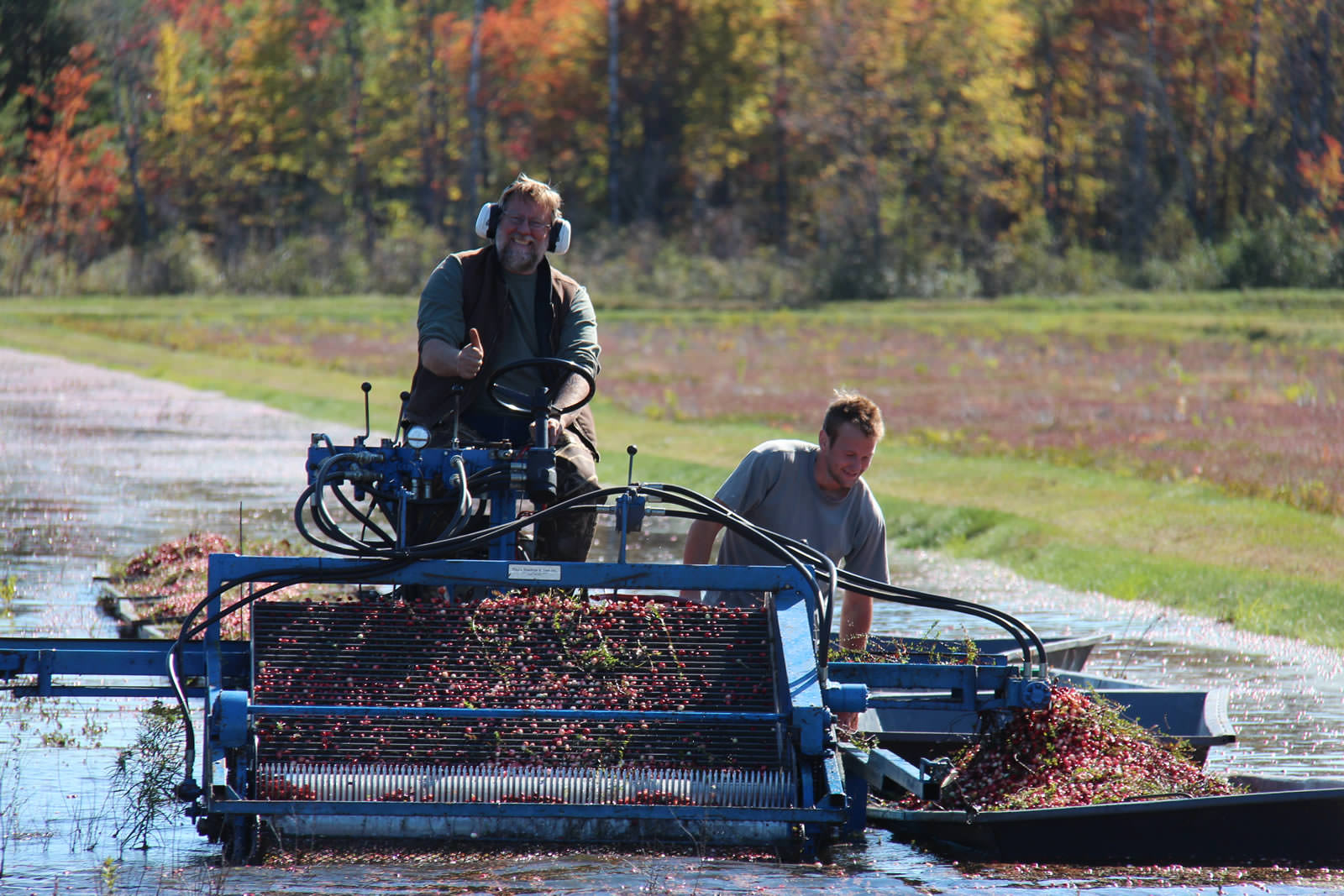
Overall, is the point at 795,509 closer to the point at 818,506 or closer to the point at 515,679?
the point at 818,506

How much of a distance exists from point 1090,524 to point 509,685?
32.6ft

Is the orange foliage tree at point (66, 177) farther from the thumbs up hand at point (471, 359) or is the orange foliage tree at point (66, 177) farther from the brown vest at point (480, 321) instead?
the thumbs up hand at point (471, 359)

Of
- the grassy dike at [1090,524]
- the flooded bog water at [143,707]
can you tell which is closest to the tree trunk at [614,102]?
the grassy dike at [1090,524]

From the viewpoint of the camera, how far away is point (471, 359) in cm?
730

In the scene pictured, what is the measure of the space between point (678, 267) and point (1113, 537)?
43.0 m

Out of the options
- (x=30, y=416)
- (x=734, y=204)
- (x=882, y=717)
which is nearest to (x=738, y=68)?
(x=734, y=204)

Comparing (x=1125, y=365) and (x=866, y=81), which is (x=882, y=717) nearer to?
(x=1125, y=365)

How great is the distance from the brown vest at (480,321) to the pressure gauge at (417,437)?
0.48m

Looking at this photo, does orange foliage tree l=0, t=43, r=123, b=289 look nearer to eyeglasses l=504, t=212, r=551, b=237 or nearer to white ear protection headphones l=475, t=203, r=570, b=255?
white ear protection headphones l=475, t=203, r=570, b=255

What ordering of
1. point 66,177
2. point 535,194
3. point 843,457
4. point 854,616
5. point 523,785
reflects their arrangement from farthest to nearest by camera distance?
point 66,177, point 854,616, point 843,457, point 535,194, point 523,785

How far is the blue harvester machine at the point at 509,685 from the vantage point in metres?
6.38

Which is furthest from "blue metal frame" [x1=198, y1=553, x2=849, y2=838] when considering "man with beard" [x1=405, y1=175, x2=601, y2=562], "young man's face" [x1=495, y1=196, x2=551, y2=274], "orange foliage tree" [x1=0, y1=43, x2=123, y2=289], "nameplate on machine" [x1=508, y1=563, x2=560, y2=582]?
"orange foliage tree" [x1=0, y1=43, x2=123, y2=289]

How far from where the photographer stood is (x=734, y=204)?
6612 centimetres

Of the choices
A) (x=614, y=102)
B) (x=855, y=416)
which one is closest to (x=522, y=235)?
(x=855, y=416)
